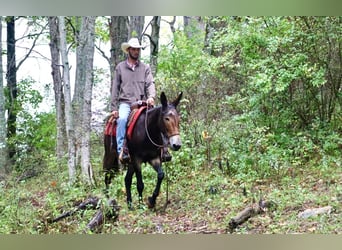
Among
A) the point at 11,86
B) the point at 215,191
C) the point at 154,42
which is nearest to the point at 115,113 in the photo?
the point at 154,42

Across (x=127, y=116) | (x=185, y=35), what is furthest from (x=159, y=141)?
(x=185, y=35)

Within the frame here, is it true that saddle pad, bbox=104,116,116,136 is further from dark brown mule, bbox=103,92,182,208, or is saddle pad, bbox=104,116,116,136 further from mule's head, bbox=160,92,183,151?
mule's head, bbox=160,92,183,151

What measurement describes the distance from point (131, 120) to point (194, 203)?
2.52 feet

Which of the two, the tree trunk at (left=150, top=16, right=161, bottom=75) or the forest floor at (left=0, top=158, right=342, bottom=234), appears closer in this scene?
the forest floor at (left=0, top=158, right=342, bottom=234)

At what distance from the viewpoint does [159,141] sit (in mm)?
3959

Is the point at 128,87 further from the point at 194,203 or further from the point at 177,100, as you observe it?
the point at 194,203

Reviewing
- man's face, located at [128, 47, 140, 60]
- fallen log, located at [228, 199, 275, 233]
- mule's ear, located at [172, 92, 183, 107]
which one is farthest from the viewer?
man's face, located at [128, 47, 140, 60]

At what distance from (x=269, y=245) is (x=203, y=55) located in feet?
4.99

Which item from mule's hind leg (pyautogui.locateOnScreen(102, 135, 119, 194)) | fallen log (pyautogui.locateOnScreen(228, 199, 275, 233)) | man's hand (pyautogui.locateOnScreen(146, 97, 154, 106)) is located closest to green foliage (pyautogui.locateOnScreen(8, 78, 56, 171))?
mule's hind leg (pyautogui.locateOnScreen(102, 135, 119, 194))

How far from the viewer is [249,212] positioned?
3830 mm

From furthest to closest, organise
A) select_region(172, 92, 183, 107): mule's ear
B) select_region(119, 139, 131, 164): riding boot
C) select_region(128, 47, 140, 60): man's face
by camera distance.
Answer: select_region(128, 47, 140, 60): man's face, select_region(119, 139, 131, 164): riding boot, select_region(172, 92, 183, 107): mule's ear

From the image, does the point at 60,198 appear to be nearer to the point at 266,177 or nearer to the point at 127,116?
the point at 127,116

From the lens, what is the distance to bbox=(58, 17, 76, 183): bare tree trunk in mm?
4102

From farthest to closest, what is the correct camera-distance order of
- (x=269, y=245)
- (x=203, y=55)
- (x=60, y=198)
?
1. (x=203, y=55)
2. (x=60, y=198)
3. (x=269, y=245)
